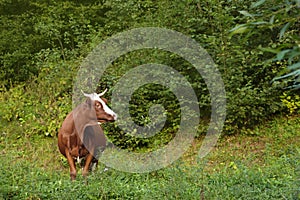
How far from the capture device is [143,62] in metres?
10.2

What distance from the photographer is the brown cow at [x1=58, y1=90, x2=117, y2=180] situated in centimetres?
712

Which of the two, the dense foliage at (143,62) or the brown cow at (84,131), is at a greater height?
the brown cow at (84,131)

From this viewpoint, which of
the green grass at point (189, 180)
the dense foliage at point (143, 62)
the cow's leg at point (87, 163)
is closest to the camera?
the green grass at point (189, 180)

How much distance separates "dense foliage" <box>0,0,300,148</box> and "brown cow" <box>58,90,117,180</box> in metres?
1.99

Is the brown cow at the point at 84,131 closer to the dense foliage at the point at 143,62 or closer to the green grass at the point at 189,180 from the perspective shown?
the green grass at the point at 189,180

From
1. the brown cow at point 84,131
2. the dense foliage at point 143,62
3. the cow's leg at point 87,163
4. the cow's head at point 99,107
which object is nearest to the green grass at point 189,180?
the cow's leg at point 87,163

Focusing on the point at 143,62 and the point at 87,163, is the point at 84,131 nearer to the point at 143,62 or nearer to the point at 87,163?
the point at 87,163

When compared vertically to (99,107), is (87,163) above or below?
below

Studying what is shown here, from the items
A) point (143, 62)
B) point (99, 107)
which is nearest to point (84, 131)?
point (99, 107)

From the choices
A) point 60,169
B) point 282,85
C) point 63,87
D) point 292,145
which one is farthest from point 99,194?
point 63,87

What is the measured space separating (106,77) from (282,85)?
A: 11.2 feet

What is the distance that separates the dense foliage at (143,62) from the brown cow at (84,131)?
1.99 metres

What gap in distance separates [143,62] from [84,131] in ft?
11.1

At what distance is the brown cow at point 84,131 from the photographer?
7117mm
